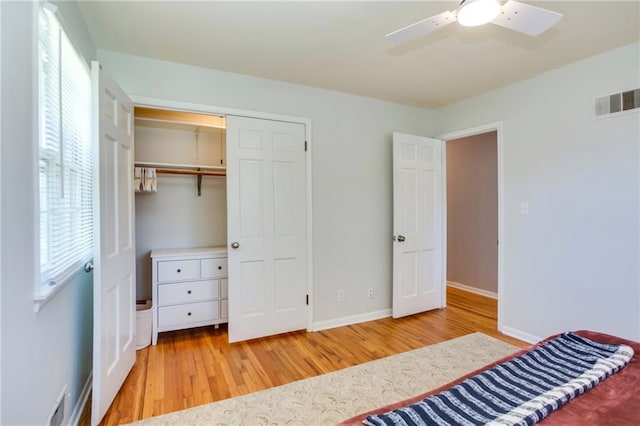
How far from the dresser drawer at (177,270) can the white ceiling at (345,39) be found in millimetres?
1804

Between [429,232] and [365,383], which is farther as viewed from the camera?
[429,232]

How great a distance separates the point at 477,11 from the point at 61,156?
2150 millimetres

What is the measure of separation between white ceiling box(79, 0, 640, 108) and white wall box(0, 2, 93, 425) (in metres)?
0.98

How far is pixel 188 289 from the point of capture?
3006mm

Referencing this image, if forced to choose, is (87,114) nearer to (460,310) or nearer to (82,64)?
(82,64)

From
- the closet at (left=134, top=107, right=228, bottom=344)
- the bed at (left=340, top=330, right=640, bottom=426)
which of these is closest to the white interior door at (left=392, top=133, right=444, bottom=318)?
the closet at (left=134, top=107, right=228, bottom=344)

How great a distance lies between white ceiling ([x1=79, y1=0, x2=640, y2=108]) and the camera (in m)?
1.89

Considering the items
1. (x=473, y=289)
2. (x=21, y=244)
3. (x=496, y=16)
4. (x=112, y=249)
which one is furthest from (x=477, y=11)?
(x=473, y=289)

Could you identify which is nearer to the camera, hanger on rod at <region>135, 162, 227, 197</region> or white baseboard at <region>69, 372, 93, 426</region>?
white baseboard at <region>69, 372, 93, 426</region>

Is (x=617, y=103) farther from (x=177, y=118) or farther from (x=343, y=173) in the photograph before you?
(x=177, y=118)

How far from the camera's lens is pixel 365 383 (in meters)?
2.19

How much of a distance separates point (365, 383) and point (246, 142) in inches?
88.2

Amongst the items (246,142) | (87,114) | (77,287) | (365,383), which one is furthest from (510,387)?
(87,114)

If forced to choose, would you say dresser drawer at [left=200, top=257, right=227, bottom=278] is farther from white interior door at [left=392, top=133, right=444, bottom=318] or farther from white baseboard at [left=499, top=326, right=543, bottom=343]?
white baseboard at [left=499, top=326, right=543, bottom=343]
